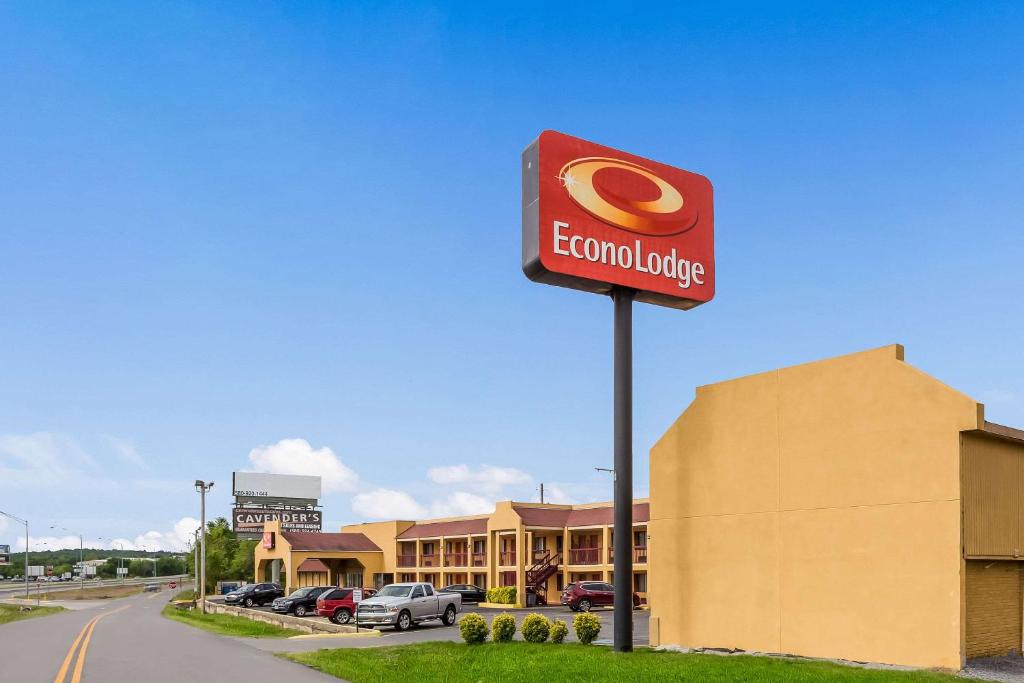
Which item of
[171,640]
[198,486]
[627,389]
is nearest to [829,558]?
[627,389]

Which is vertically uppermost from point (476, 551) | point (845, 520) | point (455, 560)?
point (845, 520)

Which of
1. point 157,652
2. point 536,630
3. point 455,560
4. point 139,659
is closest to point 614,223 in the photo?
point 536,630

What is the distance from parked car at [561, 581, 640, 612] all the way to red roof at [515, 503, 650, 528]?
613 cm

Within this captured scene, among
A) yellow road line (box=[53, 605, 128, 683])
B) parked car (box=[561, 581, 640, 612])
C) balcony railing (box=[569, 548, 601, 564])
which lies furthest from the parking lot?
balcony railing (box=[569, 548, 601, 564])

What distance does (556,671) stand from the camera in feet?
61.5

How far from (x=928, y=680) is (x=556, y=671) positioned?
7051 millimetres

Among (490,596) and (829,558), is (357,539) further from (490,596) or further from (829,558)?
(829,558)

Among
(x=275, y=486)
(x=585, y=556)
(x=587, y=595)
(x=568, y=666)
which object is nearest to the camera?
(x=568, y=666)

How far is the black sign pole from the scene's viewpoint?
22938mm

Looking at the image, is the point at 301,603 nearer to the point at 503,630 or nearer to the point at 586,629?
the point at 503,630

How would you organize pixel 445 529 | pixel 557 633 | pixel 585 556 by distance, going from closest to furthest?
pixel 557 633 → pixel 585 556 → pixel 445 529

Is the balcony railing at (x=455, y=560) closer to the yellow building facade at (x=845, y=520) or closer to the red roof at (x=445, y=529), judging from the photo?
the red roof at (x=445, y=529)

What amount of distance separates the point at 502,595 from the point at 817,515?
3181 cm

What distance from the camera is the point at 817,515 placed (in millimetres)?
21422
